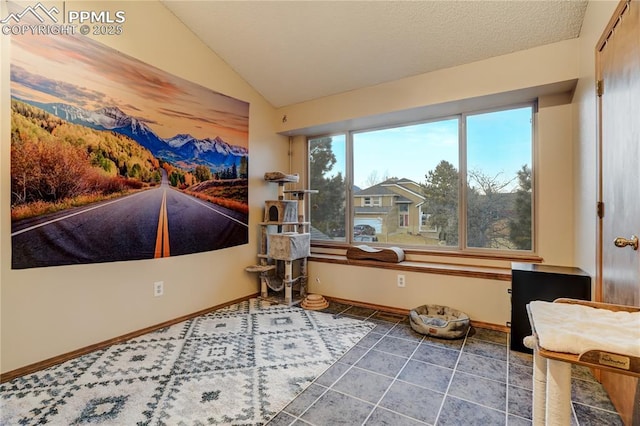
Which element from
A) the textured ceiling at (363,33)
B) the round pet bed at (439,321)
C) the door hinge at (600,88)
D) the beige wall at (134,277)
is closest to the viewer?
the door hinge at (600,88)

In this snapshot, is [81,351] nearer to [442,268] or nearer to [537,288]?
[442,268]

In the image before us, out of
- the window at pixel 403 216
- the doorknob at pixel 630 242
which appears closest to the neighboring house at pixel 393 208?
the window at pixel 403 216

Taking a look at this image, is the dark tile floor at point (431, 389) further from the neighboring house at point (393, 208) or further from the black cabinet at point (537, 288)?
the neighboring house at point (393, 208)

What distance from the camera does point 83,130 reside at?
2268mm

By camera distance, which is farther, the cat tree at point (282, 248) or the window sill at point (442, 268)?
the cat tree at point (282, 248)

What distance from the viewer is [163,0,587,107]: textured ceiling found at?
7.80 feet

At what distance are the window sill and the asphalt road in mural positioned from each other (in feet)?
4.80

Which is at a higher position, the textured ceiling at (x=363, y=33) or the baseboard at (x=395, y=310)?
the textured ceiling at (x=363, y=33)

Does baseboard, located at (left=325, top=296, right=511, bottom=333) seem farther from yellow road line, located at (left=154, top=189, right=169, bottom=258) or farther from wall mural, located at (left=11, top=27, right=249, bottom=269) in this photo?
yellow road line, located at (left=154, top=189, right=169, bottom=258)

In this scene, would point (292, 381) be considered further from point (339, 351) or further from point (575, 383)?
point (575, 383)

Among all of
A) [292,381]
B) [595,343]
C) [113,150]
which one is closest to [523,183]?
[595,343]

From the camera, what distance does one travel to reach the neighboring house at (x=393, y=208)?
3.57 m

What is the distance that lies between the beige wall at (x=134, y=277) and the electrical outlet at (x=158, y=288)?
4 centimetres

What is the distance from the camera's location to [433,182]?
3473 millimetres
